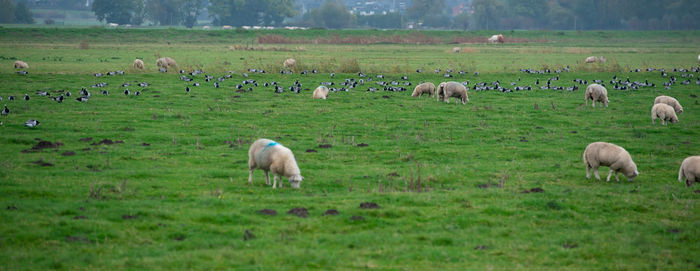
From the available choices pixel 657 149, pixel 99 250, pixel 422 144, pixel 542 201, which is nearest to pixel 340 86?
pixel 422 144

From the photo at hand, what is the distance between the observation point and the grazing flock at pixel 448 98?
15.6 metres

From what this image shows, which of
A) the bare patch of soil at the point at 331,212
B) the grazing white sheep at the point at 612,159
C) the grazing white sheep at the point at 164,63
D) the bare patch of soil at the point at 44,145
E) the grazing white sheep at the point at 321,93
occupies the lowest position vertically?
the bare patch of soil at the point at 331,212

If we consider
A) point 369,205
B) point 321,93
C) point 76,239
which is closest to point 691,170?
point 369,205

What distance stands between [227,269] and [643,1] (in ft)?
537

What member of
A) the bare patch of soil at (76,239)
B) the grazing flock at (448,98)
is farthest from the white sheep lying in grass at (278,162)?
the bare patch of soil at (76,239)

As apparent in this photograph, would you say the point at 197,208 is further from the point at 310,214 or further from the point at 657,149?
the point at 657,149

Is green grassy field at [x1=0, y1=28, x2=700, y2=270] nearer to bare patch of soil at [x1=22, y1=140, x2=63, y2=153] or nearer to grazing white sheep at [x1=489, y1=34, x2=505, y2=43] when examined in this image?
bare patch of soil at [x1=22, y1=140, x2=63, y2=153]

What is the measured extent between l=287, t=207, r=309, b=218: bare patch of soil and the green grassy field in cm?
30

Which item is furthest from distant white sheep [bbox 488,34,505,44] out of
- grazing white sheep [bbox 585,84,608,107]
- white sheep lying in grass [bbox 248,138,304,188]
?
white sheep lying in grass [bbox 248,138,304,188]

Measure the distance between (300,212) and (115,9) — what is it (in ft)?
546

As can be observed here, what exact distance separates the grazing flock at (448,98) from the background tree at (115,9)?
5046 inches

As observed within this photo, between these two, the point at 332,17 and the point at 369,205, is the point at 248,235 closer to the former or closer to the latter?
the point at 369,205

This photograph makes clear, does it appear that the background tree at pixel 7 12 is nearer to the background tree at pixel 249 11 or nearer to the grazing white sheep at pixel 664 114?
the background tree at pixel 249 11

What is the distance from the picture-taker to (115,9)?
6535 inches
